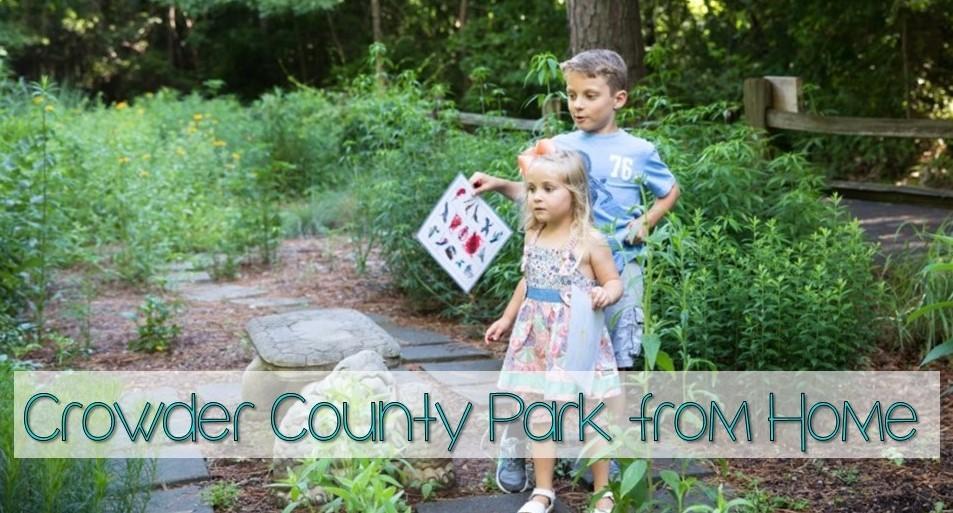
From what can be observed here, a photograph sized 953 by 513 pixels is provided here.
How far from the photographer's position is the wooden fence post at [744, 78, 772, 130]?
6.70m

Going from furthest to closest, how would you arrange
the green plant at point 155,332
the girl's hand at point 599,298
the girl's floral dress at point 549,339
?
the green plant at point 155,332 → the girl's floral dress at point 549,339 → the girl's hand at point 599,298

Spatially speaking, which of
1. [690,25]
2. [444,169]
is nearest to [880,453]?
[444,169]

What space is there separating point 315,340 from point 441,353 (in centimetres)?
121

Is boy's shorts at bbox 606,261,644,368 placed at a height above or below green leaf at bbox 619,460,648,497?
above

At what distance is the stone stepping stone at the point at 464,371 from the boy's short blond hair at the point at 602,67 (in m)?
1.70

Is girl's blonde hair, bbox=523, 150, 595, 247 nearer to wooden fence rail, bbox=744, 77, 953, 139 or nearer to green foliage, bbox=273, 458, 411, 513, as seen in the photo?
green foliage, bbox=273, 458, 411, 513

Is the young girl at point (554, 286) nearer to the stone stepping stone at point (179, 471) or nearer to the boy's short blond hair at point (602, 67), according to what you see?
the boy's short blond hair at point (602, 67)

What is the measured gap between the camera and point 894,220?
310 inches

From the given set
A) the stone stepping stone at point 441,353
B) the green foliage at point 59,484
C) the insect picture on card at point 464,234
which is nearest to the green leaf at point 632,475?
the green foliage at point 59,484

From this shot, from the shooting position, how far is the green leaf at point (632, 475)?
253 centimetres

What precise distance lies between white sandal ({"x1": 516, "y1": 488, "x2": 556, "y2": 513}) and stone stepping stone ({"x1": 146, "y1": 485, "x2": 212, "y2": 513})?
917 mm

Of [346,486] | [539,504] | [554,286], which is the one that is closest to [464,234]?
[554,286]

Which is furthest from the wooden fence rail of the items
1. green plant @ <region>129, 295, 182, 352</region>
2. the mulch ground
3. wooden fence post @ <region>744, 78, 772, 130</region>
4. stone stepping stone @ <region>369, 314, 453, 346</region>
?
green plant @ <region>129, 295, 182, 352</region>

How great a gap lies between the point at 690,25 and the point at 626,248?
41.2 feet
